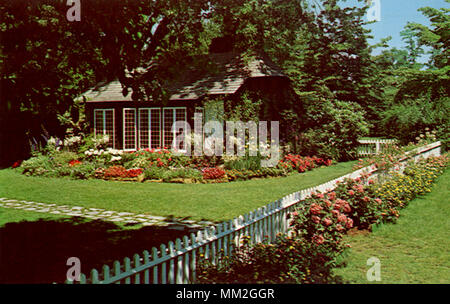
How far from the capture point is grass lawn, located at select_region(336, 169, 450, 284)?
6.23 metres

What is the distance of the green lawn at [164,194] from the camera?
34.2ft

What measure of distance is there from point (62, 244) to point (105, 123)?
16900mm

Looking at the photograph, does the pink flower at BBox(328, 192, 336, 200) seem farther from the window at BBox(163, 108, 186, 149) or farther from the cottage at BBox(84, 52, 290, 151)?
the window at BBox(163, 108, 186, 149)

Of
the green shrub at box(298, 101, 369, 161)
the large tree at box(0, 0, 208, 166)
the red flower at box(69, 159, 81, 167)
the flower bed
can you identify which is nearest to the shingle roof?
the green shrub at box(298, 101, 369, 161)

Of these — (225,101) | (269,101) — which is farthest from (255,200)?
(269,101)

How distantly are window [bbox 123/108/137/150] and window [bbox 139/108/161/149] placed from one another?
1.51 feet

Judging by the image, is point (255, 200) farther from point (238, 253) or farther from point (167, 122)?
point (167, 122)

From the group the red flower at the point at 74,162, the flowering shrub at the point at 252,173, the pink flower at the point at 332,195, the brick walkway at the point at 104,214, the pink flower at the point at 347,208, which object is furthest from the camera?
the red flower at the point at 74,162

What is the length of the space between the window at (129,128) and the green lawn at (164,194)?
22.9ft

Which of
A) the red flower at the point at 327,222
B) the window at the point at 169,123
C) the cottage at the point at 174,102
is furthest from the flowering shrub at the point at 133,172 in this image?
the red flower at the point at 327,222

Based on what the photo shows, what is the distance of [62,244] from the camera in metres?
7.39

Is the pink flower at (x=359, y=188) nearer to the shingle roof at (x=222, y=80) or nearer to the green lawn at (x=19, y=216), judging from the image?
the green lawn at (x=19, y=216)

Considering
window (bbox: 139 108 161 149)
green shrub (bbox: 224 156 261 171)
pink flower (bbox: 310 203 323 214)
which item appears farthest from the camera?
window (bbox: 139 108 161 149)

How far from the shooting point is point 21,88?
4.73 metres
